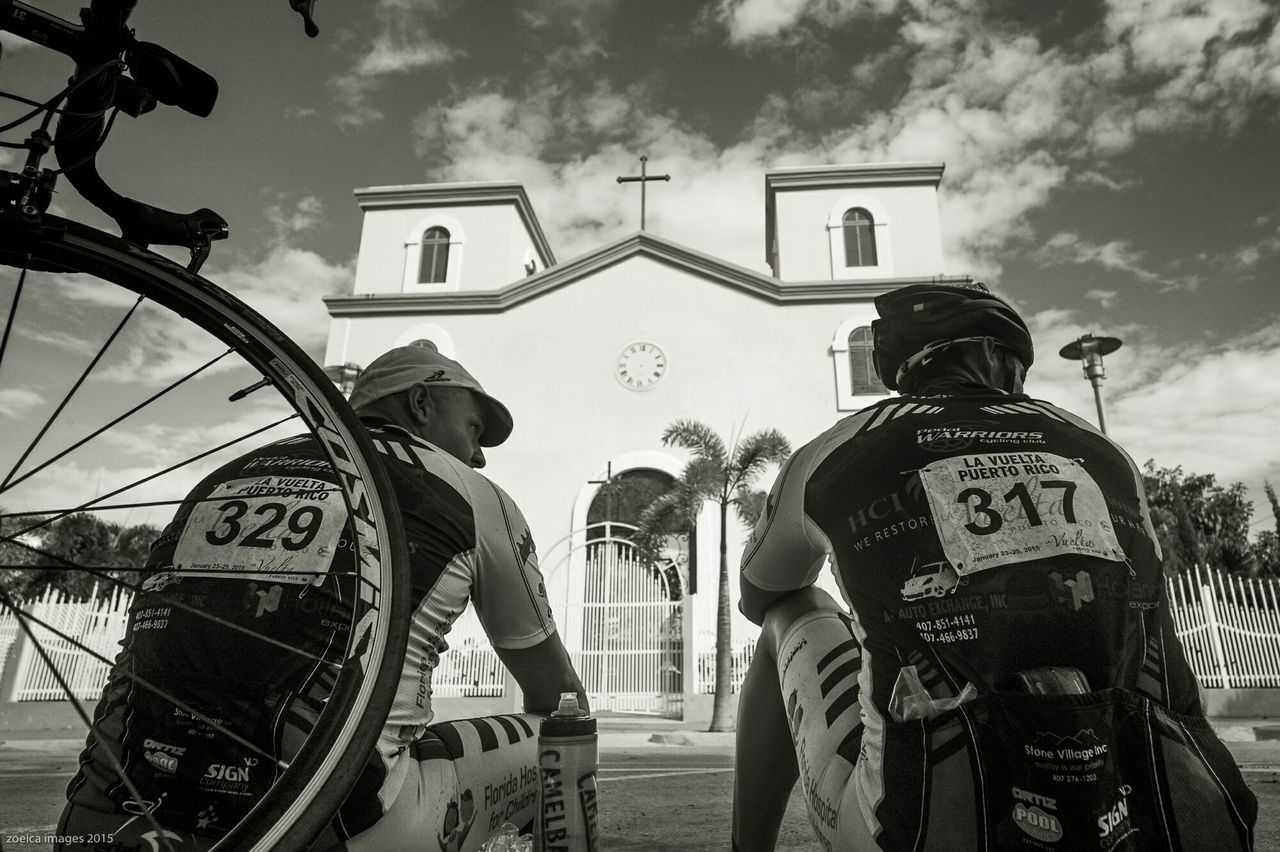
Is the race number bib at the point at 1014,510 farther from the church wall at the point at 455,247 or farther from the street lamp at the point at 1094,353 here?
the church wall at the point at 455,247

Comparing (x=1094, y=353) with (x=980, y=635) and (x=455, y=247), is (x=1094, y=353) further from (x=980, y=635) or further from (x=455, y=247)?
(x=455, y=247)

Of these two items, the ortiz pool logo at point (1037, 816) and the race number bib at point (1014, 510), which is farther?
the race number bib at point (1014, 510)

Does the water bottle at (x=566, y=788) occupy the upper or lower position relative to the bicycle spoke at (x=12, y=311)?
lower

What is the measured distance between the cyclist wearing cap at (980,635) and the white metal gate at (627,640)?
12296 millimetres

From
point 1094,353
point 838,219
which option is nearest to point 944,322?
point 1094,353

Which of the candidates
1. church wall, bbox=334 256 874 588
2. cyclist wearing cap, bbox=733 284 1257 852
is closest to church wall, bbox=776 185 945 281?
church wall, bbox=334 256 874 588

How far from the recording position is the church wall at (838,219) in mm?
18797

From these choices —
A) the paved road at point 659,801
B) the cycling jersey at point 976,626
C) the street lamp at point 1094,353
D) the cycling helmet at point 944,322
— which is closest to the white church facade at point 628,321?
the street lamp at point 1094,353

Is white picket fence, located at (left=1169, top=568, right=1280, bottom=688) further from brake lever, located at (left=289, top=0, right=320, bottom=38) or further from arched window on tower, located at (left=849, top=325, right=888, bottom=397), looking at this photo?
brake lever, located at (left=289, top=0, right=320, bottom=38)

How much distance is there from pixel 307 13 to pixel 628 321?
17.1 meters

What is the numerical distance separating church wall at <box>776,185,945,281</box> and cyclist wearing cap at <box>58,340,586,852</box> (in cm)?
1792

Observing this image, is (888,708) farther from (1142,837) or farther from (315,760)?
(315,760)

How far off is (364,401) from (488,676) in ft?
39.9

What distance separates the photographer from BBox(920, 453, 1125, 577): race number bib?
141 cm
